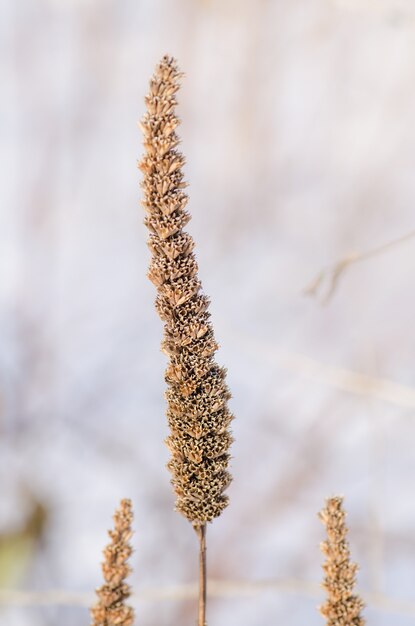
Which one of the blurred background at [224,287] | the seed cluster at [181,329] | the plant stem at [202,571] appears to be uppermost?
the blurred background at [224,287]

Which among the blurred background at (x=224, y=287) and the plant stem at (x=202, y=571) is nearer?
the plant stem at (x=202, y=571)

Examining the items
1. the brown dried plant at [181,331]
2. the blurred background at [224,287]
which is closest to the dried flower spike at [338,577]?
the brown dried plant at [181,331]

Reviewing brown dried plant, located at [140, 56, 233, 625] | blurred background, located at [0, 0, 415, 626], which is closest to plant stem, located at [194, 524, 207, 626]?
brown dried plant, located at [140, 56, 233, 625]

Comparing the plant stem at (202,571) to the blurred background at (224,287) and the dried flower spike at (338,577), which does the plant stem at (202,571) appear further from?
the blurred background at (224,287)

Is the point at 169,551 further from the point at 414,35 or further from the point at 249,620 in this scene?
the point at 414,35

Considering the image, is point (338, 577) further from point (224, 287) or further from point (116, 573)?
point (224, 287)

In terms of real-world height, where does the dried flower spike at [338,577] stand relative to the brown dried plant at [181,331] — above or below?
below

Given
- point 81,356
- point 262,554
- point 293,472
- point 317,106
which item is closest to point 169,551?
point 262,554

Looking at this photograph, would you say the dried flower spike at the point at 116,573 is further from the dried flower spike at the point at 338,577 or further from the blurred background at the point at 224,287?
the blurred background at the point at 224,287
